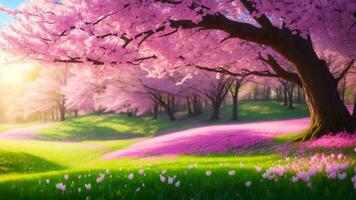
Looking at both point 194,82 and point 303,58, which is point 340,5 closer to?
point 303,58

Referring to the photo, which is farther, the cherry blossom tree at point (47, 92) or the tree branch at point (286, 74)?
the cherry blossom tree at point (47, 92)

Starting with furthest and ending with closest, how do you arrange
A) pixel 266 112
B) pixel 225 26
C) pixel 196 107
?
pixel 196 107 → pixel 266 112 → pixel 225 26

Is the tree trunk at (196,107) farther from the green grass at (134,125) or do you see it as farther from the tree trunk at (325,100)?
the tree trunk at (325,100)

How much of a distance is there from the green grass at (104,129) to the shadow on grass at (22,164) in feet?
87.5

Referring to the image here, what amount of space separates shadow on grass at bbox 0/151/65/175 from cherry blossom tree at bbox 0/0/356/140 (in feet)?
28.0

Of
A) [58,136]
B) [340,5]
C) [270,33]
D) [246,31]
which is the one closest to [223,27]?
[246,31]

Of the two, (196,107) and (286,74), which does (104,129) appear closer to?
(196,107)

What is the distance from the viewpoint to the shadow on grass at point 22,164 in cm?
2138

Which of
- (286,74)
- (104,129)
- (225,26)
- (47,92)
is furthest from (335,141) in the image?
(47,92)

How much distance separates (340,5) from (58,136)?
45.2 metres

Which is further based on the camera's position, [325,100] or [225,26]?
[325,100]

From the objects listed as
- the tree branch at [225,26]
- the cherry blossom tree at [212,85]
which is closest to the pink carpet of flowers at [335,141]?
the tree branch at [225,26]

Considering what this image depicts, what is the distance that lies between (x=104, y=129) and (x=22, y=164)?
36507 millimetres

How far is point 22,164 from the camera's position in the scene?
23.1 metres
